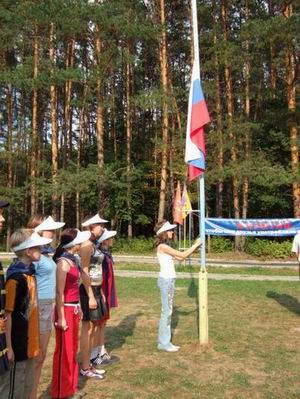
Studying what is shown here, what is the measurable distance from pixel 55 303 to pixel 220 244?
2351 centimetres

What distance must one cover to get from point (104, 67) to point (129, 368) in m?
23.6

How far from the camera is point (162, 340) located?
7.05 m

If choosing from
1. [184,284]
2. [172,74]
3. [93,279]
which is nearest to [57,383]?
[93,279]

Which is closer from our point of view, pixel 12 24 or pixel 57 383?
pixel 57 383

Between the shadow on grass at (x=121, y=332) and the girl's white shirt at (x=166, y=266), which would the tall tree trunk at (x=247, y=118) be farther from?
the girl's white shirt at (x=166, y=266)

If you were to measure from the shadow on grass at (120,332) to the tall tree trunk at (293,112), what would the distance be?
1606 cm

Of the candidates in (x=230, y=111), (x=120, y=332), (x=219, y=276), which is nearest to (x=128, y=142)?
(x=230, y=111)

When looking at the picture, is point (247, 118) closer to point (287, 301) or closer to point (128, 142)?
point (128, 142)

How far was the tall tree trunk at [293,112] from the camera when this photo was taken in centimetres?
2384

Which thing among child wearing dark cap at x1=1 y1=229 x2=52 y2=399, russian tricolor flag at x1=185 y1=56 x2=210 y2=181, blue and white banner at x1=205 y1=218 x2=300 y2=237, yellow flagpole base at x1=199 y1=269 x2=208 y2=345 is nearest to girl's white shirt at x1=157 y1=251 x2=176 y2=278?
yellow flagpole base at x1=199 y1=269 x2=208 y2=345

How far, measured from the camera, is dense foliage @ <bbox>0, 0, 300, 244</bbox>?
82.8 ft

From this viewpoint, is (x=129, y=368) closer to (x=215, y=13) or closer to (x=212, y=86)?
(x=212, y=86)

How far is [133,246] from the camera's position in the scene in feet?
99.1

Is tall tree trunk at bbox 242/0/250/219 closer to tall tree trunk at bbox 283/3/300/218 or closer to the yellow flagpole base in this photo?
tall tree trunk at bbox 283/3/300/218
